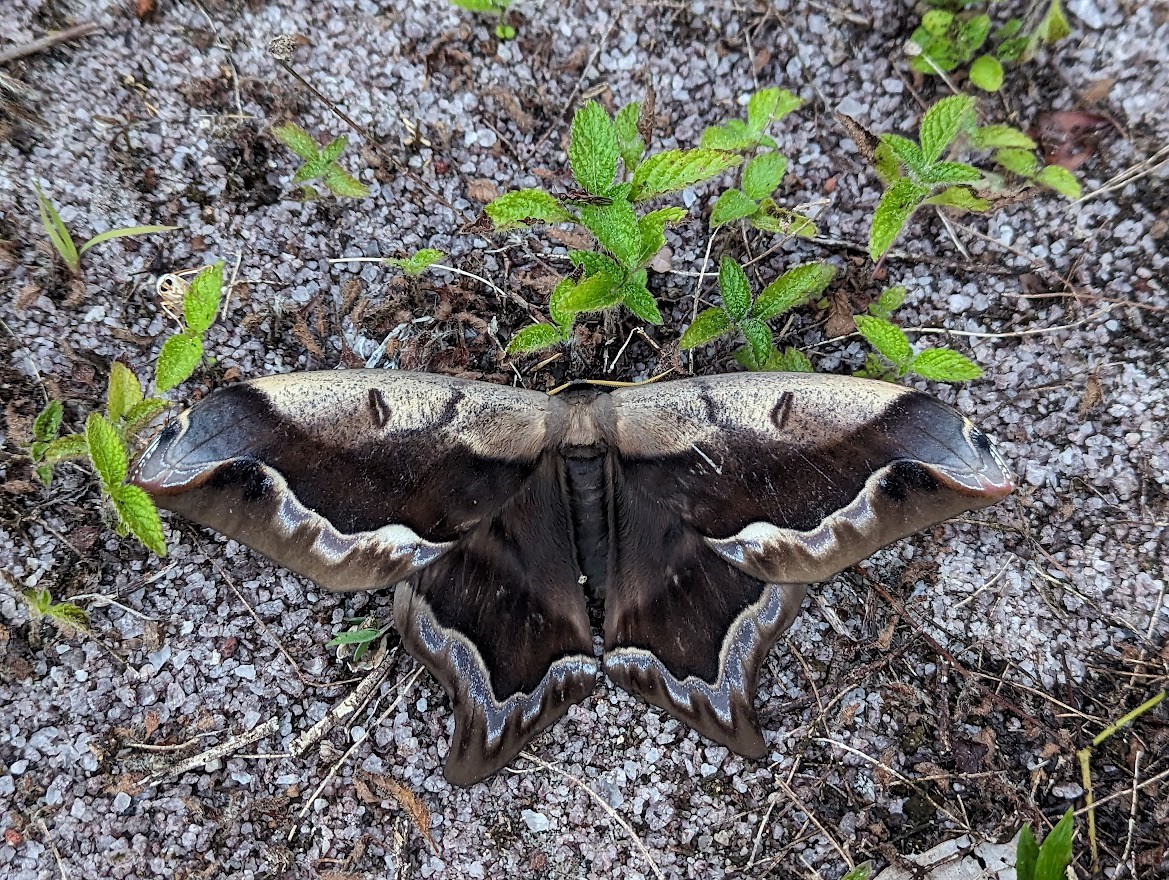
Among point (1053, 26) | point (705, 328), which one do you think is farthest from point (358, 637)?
point (1053, 26)

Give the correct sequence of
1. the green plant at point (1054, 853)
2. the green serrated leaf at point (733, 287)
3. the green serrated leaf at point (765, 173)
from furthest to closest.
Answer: the green serrated leaf at point (765, 173) < the green serrated leaf at point (733, 287) < the green plant at point (1054, 853)

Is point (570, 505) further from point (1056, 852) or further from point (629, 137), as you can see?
point (1056, 852)

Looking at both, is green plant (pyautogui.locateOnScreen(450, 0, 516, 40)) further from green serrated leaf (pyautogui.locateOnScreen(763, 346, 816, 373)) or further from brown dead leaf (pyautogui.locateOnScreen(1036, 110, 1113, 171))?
brown dead leaf (pyautogui.locateOnScreen(1036, 110, 1113, 171))

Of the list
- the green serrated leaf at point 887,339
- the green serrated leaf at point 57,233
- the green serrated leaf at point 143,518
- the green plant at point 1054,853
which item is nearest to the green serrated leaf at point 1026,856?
the green plant at point 1054,853

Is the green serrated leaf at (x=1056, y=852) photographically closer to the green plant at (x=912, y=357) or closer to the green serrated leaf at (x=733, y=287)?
the green plant at (x=912, y=357)

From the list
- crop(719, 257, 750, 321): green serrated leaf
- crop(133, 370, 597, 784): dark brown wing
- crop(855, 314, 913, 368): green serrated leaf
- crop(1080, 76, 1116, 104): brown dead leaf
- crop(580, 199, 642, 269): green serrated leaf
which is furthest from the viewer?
crop(1080, 76, 1116, 104): brown dead leaf

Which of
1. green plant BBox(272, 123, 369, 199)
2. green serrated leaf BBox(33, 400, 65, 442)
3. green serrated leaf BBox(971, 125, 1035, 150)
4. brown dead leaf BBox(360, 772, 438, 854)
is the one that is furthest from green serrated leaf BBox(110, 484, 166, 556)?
green serrated leaf BBox(971, 125, 1035, 150)
